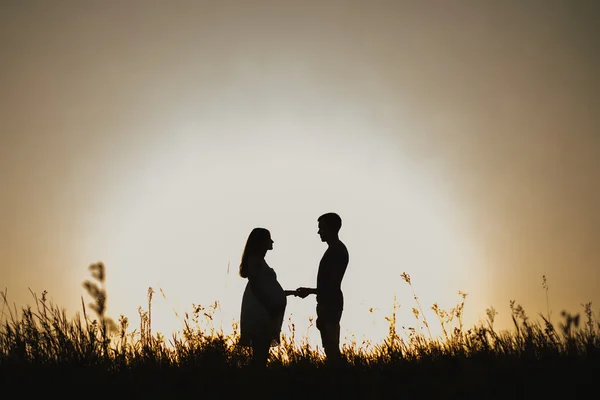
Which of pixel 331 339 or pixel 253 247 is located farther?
pixel 253 247

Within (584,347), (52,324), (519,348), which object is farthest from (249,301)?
(584,347)

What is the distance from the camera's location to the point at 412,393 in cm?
374

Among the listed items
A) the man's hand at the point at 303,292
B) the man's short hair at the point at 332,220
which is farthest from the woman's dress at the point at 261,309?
the man's short hair at the point at 332,220

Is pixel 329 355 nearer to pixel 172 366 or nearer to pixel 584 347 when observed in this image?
pixel 172 366

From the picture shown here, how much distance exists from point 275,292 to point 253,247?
591 millimetres

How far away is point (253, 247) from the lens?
6.34 m

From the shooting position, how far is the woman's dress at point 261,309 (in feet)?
19.3

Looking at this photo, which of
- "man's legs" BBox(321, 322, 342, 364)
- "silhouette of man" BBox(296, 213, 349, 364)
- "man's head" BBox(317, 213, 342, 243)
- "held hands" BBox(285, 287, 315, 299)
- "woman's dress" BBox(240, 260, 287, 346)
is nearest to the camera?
"man's legs" BBox(321, 322, 342, 364)

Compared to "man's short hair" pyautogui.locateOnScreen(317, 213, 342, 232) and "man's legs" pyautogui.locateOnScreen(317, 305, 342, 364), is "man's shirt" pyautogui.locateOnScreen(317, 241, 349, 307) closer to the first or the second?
"man's legs" pyautogui.locateOnScreen(317, 305, 342, 364)

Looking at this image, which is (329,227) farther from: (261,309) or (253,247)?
(261,309)

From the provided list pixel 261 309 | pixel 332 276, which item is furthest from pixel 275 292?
pixel 332 276

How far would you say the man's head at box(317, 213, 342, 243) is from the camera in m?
6.61

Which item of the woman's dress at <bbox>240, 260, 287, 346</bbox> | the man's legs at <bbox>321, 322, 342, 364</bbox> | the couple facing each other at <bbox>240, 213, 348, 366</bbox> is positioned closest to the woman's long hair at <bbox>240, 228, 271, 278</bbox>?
the couple facing each other at <bbox>240, 213, 348, 366</bbox>

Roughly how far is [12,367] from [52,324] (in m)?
0.53
